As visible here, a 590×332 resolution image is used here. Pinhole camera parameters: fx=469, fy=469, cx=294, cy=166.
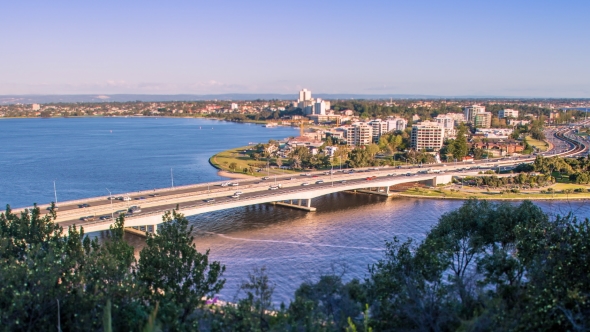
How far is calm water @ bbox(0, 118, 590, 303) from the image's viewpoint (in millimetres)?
17219

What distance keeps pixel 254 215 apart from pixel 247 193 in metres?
1.31

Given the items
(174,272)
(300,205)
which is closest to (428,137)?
(300,205)

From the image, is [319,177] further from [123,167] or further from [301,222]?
[123,167]

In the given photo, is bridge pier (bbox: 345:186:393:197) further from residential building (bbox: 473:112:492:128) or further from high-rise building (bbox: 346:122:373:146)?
residential building (bbox: 473:112:492:128)

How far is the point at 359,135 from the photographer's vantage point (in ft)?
188

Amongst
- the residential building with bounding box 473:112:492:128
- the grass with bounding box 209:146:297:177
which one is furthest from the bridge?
the residential building with bounding box 473:112:492:128

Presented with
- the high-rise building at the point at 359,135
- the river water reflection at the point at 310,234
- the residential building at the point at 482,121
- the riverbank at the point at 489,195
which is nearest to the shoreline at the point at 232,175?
the river water reflection at the point at 310,234

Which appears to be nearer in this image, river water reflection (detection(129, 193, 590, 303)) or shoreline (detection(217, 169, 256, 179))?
river water reflection (detection(129, 193, 590, 303))

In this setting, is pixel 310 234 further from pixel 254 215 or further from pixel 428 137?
pixel 428 137

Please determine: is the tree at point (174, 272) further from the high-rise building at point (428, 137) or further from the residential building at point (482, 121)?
the residential building at point (482, 121)

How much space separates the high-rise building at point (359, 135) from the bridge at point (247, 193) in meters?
17.6

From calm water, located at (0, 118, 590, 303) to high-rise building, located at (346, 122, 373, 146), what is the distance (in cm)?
1738

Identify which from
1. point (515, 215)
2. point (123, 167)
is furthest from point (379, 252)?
point (123, 167)

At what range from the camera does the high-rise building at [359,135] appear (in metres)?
57.2
